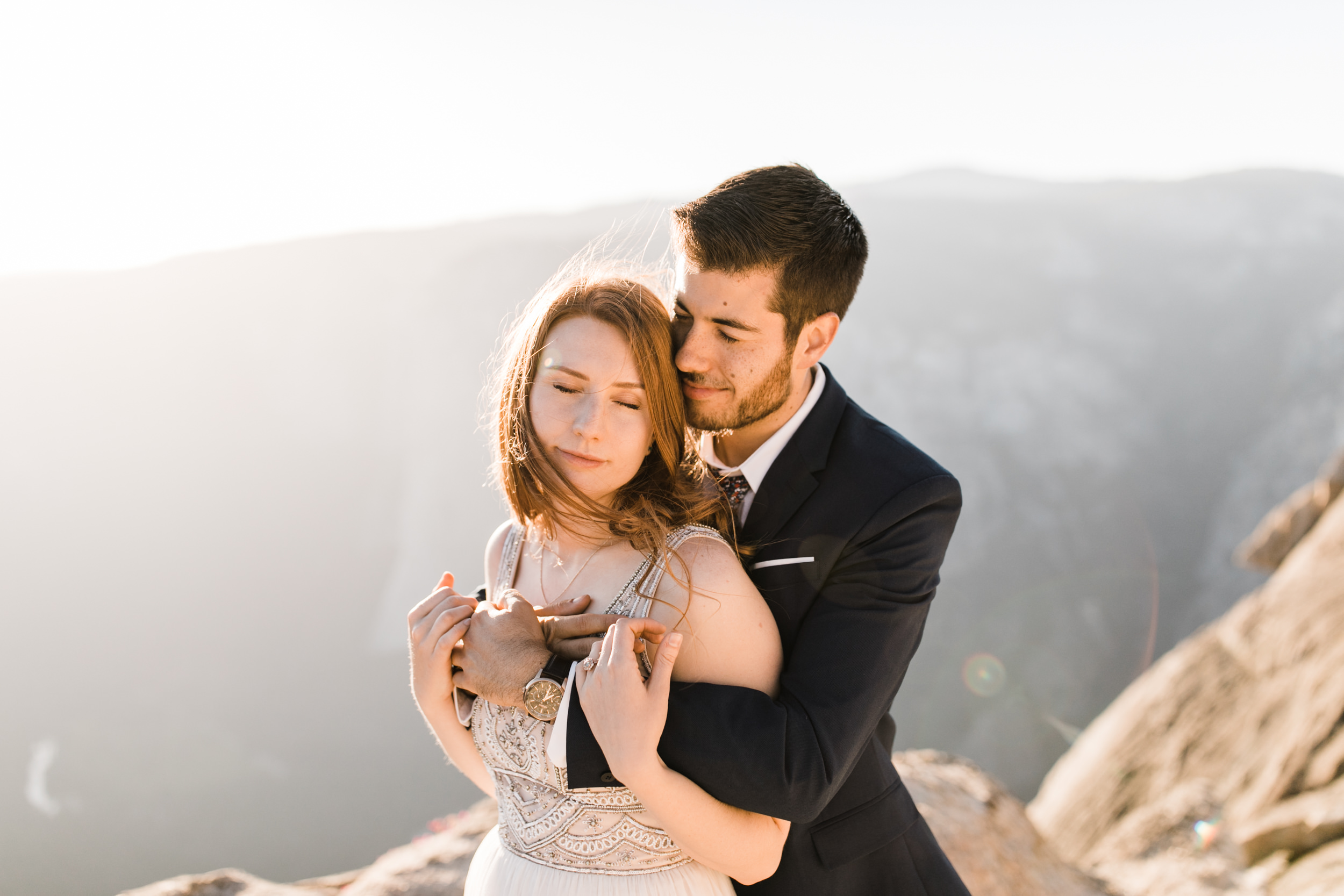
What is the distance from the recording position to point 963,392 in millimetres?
34719

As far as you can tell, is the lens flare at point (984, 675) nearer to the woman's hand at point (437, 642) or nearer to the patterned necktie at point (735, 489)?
the patterned necktie at point (735, 489)

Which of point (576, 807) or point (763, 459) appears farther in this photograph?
point (763, 459)

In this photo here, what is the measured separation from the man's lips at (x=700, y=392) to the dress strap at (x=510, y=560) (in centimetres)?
62

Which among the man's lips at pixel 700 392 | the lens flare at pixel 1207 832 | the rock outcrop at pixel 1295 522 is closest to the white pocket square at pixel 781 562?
the man's lips at pixel 700 392

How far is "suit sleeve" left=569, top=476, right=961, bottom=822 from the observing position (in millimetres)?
1553

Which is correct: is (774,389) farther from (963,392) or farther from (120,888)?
(963,392)

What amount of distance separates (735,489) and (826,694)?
757 millimetres

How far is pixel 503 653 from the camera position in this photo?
1717mm

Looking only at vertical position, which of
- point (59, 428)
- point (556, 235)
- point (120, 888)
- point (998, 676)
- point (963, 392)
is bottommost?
point (998, 676)

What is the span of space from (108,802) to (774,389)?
2222cm

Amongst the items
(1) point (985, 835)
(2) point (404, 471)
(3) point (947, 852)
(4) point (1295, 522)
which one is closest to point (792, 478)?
(3) point (947, 852)

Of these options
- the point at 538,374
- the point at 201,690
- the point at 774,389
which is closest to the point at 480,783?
the point at 538,374

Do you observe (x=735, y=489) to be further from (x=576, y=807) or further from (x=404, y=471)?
(x=404, y=471)

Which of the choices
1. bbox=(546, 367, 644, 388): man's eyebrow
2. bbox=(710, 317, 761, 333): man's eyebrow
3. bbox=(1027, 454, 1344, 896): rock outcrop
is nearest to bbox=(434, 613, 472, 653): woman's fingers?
bbox=(546, 367, 644, 388): man's eyebrow
